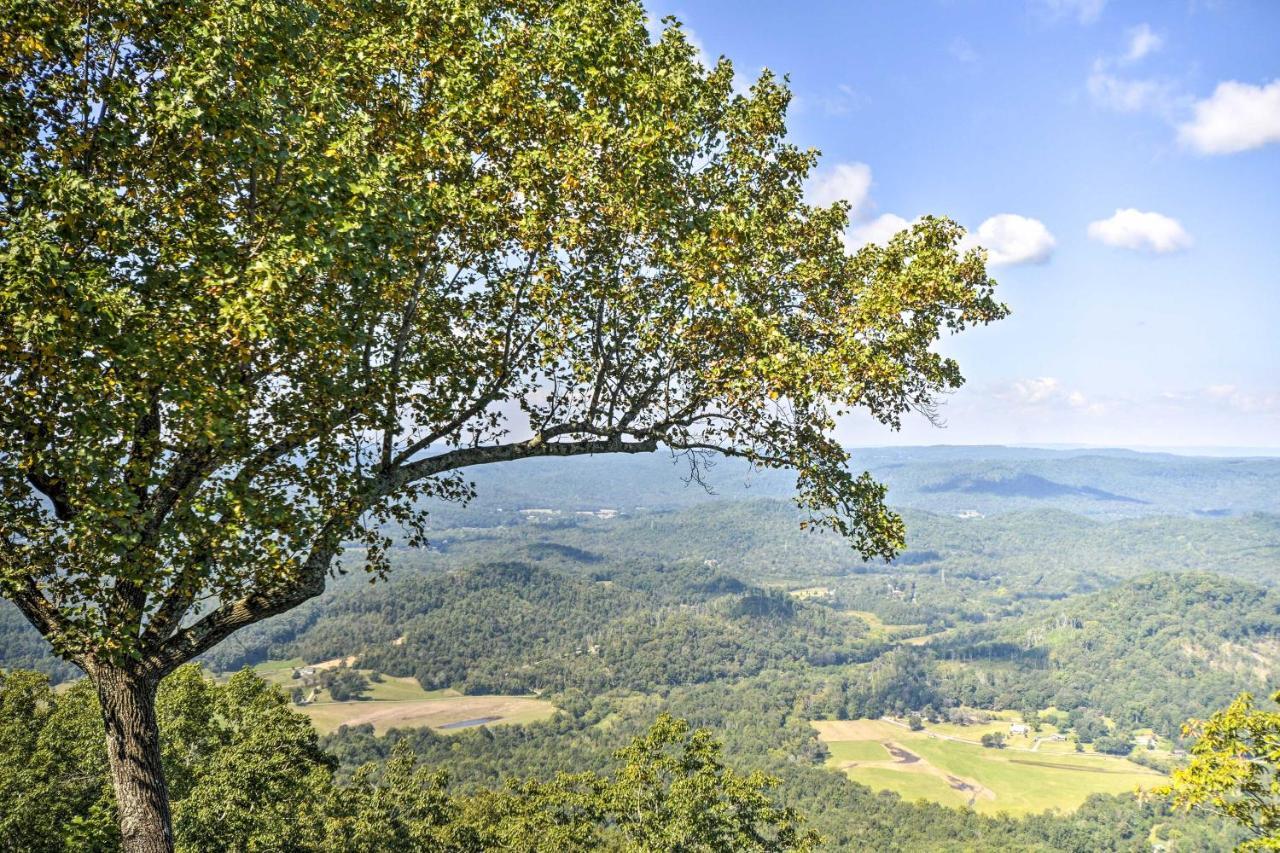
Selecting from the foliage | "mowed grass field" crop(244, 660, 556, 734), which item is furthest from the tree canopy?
"mowed grass field" crop(244, 660, 556, 734)

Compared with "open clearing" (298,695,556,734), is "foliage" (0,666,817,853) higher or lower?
higher

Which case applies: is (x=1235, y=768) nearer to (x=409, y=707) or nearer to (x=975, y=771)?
(x=975, y=771)

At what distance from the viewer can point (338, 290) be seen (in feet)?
21.6

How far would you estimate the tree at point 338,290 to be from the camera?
203 inches

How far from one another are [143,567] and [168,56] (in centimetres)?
457

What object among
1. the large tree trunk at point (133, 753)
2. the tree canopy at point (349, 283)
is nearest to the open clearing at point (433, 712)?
the large tree trunk at point (133, 753)

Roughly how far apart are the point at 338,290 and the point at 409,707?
18047 centimetres

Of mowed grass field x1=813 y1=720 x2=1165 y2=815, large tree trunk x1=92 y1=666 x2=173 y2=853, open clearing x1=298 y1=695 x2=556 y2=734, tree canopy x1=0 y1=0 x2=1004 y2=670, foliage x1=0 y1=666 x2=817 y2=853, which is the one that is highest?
tree canopy x1=0 y1=0 x2=1004 y2=670

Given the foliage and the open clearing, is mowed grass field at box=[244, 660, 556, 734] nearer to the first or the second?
the open clearing

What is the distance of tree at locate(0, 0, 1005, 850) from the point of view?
5145 mm

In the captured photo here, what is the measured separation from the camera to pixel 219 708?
20.3m

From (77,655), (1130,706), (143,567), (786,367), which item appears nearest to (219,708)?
(77,655)

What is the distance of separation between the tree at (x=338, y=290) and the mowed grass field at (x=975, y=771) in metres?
137

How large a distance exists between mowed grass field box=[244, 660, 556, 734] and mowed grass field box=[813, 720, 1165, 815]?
7707 centimetres
